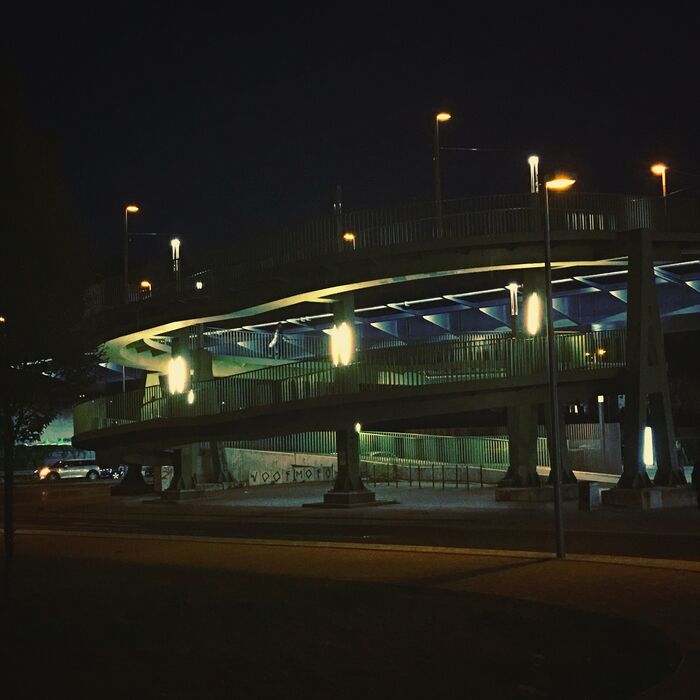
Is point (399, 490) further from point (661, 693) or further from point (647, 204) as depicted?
point (661, 693)

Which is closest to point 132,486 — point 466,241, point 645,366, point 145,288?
point 145,288

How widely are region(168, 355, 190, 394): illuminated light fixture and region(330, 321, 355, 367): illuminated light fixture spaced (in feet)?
27.3

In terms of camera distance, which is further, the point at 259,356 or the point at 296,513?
the point at 259,356

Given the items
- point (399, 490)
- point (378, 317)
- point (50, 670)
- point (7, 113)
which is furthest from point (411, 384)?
point (50, 670)

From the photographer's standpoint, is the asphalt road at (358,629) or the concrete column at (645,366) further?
the concrete column at (645,366)

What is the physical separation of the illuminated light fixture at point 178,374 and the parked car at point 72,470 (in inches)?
1388

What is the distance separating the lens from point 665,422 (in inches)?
1239

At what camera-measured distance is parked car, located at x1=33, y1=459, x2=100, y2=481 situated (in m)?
Answer: 76.2

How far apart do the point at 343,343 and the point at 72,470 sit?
4825 cm

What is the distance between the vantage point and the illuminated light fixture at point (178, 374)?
4169 cm

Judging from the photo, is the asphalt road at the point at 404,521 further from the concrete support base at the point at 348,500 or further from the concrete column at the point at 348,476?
the concrete column at the point at 348,476

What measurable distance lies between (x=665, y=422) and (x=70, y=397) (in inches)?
729

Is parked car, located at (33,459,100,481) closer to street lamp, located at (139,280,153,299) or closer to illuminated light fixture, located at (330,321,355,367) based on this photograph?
street lamp, located at (139,280,153,299)

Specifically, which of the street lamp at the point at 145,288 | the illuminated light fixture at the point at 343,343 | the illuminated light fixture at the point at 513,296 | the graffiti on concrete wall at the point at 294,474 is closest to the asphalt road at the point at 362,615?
the illuminated light fixture at the point at 343,343
